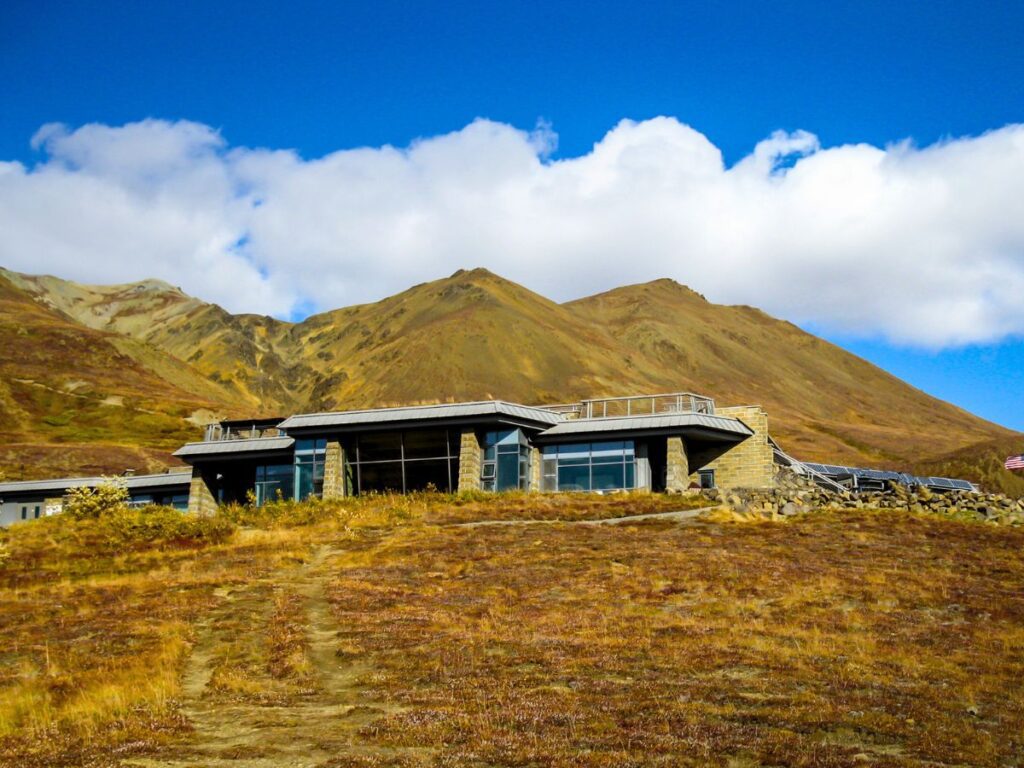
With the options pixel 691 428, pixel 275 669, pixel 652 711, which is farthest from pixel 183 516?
pixel 652 711

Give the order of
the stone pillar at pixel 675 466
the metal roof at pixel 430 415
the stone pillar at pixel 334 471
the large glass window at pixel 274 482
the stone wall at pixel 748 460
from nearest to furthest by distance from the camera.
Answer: the stone pillar at pixel 675 466 < the metal roof at pixel 430 415 < the stone wall at pixel 748 460 < the stone pillar at pixel 334 471 < the large glass window at pixel 274 482

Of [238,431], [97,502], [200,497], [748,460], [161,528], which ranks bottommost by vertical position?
[161,528]

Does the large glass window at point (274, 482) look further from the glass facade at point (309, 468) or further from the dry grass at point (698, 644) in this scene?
the dry grass at point (698, 644)

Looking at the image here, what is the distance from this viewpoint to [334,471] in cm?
5619

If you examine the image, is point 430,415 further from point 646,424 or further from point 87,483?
point 87,483

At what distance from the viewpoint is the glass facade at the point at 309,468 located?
57.0m

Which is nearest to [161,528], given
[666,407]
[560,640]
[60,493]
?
[60,493]

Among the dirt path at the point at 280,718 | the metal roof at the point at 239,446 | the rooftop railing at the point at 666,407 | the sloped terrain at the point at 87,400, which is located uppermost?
the sloped terrain at the point at 87,400

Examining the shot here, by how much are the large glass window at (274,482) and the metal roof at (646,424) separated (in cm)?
1546

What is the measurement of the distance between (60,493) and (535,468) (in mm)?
36125

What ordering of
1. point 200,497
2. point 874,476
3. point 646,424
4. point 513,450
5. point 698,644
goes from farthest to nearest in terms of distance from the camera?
point 874,476, point 200,497, point 513,450, point 646,424, point 698,644

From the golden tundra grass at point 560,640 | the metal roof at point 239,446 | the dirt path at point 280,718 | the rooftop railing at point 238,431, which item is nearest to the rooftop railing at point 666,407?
the golden tundra grass at point 560,640

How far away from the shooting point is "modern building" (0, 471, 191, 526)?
66.5m

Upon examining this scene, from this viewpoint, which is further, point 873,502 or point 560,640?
point 873,502
